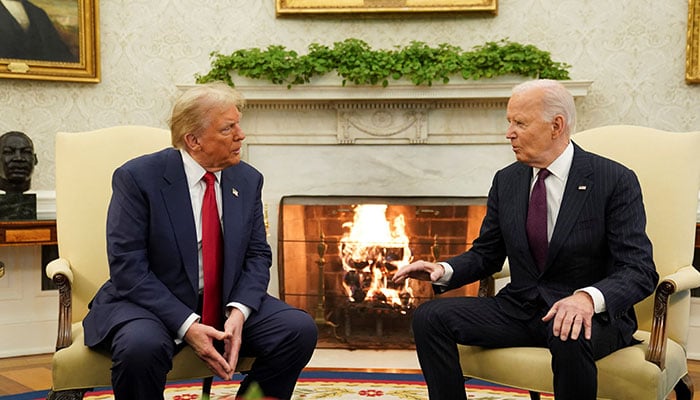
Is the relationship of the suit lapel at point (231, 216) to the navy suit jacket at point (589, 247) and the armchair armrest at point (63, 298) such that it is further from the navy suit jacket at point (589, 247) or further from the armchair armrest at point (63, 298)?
the navy suit jacket at point (589, 247)

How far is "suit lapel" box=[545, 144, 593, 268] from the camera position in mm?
2748

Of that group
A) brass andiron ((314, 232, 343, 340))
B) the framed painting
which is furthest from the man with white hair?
the framed painting

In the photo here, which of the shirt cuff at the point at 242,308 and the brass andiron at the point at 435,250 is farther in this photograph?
the brass andiron at the point at 435,250

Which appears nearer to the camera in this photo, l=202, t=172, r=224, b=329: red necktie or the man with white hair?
the man with white hair

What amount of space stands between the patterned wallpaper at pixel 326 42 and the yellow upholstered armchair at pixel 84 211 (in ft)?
7.01

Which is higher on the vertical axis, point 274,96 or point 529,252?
point 274,96

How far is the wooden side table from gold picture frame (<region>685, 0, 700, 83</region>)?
3.96m

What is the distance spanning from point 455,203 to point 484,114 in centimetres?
61

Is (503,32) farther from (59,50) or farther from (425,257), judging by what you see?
(59,50)

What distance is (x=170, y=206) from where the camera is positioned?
2775 millimetres

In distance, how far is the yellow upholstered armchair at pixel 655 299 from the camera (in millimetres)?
2545

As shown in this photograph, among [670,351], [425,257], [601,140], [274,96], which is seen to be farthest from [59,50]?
[670,351]

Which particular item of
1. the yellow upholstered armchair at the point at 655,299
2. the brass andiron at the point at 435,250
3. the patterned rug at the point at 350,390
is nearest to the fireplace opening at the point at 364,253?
the brass andiron at the point at 435,250

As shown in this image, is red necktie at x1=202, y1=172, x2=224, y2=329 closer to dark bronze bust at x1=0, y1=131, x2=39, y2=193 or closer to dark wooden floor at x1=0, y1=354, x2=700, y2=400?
dark wooden floor at x1=0, y1=354, x2=700, y2=400
